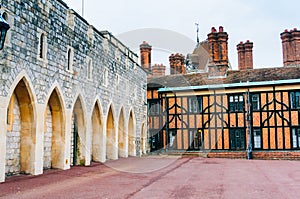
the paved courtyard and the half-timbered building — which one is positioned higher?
the half-timbered building

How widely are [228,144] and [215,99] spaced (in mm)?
2769

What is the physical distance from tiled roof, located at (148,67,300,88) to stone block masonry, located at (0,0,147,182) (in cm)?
730

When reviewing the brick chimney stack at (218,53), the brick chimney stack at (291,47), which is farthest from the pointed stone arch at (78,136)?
the brick chimney stack at (291,47)

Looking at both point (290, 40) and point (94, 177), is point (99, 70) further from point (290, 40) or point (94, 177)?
point (290, 40)

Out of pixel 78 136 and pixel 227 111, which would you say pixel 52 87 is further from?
pixel 227 111

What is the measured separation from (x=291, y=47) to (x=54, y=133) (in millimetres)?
18034

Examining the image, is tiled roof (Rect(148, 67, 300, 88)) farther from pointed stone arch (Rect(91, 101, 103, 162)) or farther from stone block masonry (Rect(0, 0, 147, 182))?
pointed stone arch (Rect(91, 101, 103, 162))

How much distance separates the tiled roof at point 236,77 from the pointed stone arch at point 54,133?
1207 cm

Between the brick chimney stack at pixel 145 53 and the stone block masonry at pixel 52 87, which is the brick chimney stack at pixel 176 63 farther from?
the stone block masonry at pixel 52 87

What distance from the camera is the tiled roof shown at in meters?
20.1

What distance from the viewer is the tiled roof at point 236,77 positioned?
66.1 ft

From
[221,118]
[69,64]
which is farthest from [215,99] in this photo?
[69,64]

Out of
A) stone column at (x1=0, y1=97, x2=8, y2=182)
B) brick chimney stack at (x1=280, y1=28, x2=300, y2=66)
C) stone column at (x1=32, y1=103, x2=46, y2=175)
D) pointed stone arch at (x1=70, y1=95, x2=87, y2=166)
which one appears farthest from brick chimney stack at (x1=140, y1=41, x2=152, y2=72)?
stone column at (x1=0, y1=97, x2=8, y2=182)

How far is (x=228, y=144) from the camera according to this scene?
20.0 meters
